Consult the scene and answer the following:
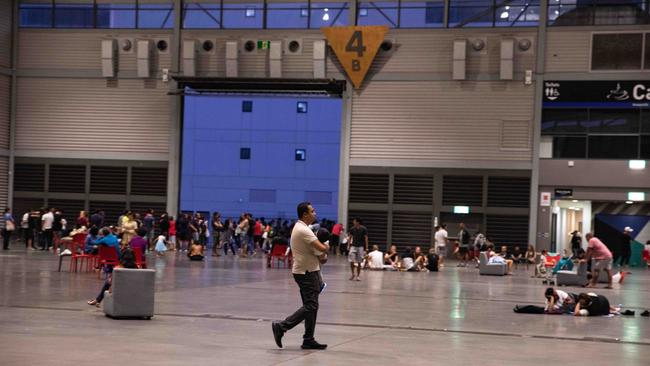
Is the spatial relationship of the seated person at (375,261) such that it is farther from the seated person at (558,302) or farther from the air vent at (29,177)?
the air vent at (29,177)

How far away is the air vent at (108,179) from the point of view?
139 feet

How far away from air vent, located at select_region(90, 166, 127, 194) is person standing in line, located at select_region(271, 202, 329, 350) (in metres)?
32.7

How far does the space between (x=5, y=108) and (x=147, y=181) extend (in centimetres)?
755

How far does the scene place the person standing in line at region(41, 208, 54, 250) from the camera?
3356cm

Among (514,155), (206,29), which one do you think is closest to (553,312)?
(514,155)

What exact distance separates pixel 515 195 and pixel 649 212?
18.8ft

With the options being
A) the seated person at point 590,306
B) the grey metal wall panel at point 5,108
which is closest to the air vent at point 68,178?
the grey metal wall panel at point 5,108

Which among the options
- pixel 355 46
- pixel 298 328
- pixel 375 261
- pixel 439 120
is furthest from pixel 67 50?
pixel 298 328

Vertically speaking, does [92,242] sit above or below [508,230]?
below

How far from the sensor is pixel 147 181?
42.2 m

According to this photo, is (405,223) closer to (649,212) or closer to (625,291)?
(649,212)

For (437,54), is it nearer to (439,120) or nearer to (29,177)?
(439,120)

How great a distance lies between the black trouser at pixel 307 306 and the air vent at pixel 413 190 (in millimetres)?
29151

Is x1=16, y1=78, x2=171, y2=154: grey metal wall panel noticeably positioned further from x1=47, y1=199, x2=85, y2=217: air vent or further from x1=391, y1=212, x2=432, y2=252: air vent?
x1=391, y1=212, x2=432, y2=252: air vent
